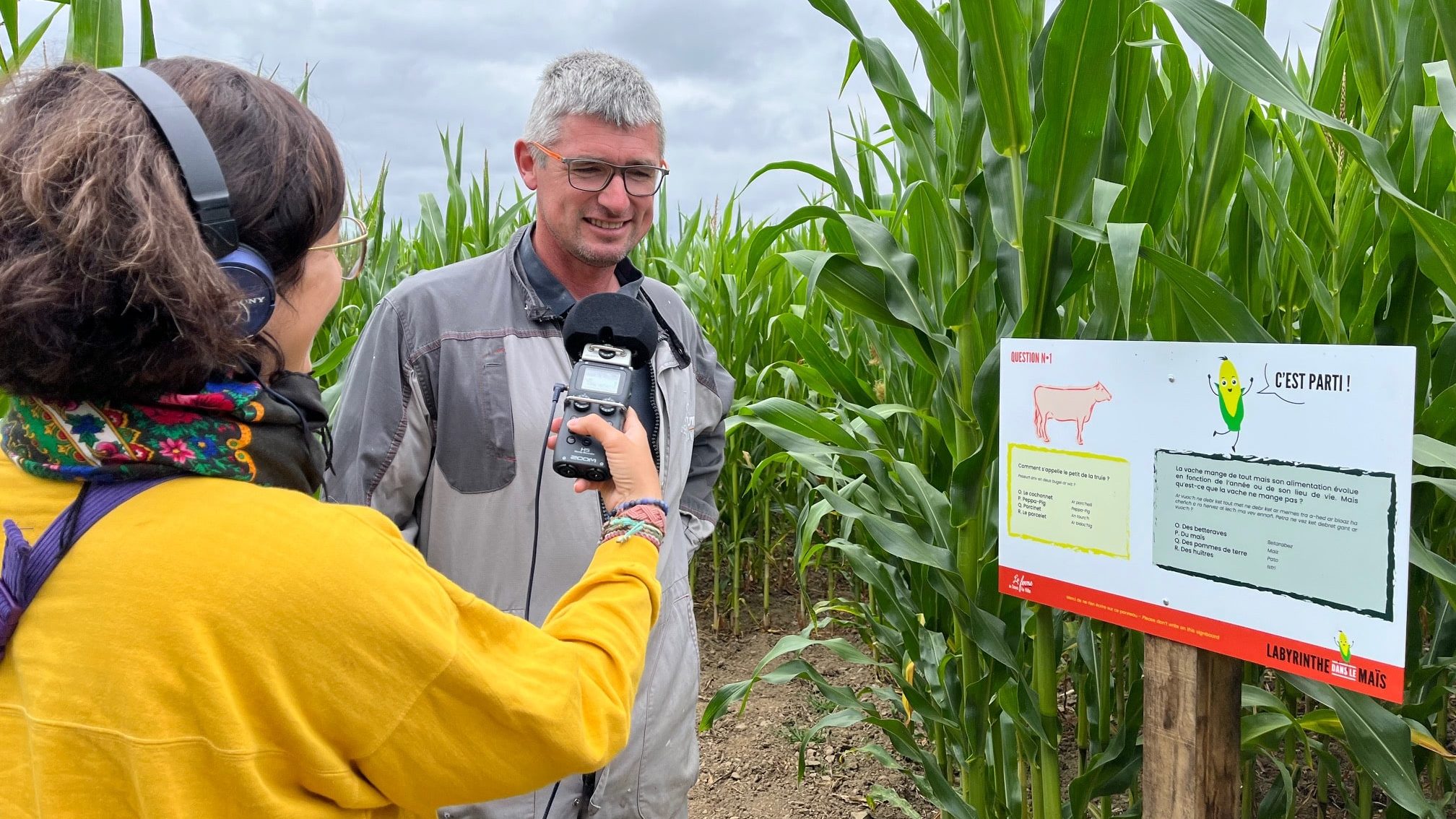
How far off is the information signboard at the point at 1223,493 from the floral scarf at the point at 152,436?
3.20 feet

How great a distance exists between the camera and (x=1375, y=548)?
0.91m

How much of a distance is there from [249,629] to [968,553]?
118cm

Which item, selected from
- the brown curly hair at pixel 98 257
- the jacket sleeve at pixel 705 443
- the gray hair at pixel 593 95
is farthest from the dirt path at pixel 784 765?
the brown curly hair at pixel 98 257

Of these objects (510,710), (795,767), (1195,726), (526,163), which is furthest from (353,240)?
(795,767)

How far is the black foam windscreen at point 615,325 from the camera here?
4.16 ft

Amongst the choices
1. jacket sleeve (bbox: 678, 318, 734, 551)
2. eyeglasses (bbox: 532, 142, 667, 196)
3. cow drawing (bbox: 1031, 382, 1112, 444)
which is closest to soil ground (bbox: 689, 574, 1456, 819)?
jacket sleeve (bbox: 678, 318, 734, 551)

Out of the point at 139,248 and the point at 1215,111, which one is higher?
the point at 1215,111

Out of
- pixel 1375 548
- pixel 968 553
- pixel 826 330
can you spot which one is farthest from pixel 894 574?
pixel 826 330

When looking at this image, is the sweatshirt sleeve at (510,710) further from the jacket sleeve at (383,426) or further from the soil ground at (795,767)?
the soil ground at (795,767)

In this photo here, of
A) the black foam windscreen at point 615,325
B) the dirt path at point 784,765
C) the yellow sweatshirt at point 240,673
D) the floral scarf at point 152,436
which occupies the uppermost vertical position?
the black foam windscreen at point 615,325

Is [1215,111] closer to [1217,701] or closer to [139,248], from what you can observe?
[1217,701]

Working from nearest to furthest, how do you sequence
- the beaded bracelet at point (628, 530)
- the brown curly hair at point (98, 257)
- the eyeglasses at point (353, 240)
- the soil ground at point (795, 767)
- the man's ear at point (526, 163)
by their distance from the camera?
the brown curly hair at point (98, 257) < the eyeglasses at point (353, 240) < the beaded bracelet at point (628, 530) < the man's ear at point (526, 163) < the soil ground at point (795, 767)

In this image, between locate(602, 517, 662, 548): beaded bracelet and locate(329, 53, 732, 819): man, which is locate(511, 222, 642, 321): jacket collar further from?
locate(602, 517, 662, 548): beaded bracelet

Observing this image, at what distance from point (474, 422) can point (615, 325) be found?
35 cm
